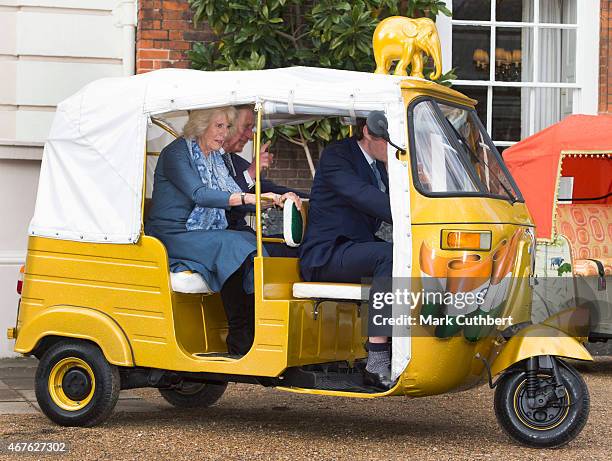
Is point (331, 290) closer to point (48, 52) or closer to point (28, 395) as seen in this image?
point (28, 395)

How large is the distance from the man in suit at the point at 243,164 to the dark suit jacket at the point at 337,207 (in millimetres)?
273

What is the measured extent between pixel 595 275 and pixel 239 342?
13.3 feet

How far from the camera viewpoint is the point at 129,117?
7.30m

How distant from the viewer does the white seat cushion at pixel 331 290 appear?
6.74m

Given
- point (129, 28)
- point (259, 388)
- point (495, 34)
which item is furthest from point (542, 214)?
point (129, 28)

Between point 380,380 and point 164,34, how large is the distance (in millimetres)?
5325

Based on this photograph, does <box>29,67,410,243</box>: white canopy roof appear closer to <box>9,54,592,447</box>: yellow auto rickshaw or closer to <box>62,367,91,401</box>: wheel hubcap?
<box>9,54,592,447</box>: yellow auto rickshaw

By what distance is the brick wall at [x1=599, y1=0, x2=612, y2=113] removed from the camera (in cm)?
1206

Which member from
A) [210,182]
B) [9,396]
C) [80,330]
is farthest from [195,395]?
[210,182]

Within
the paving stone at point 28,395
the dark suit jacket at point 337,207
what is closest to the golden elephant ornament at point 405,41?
the dark suit jacket at point 337,207

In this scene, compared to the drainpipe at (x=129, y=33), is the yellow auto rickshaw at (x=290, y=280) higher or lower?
lower

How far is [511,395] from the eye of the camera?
22.0 feet

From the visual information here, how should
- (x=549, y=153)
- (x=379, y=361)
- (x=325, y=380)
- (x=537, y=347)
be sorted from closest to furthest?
(x=537, y=347), (x=379, y=361), (x=325, y=380), (x=549, y=153)

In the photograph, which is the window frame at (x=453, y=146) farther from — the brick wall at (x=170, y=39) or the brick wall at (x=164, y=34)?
the brick wall at (x=164, y=34)
